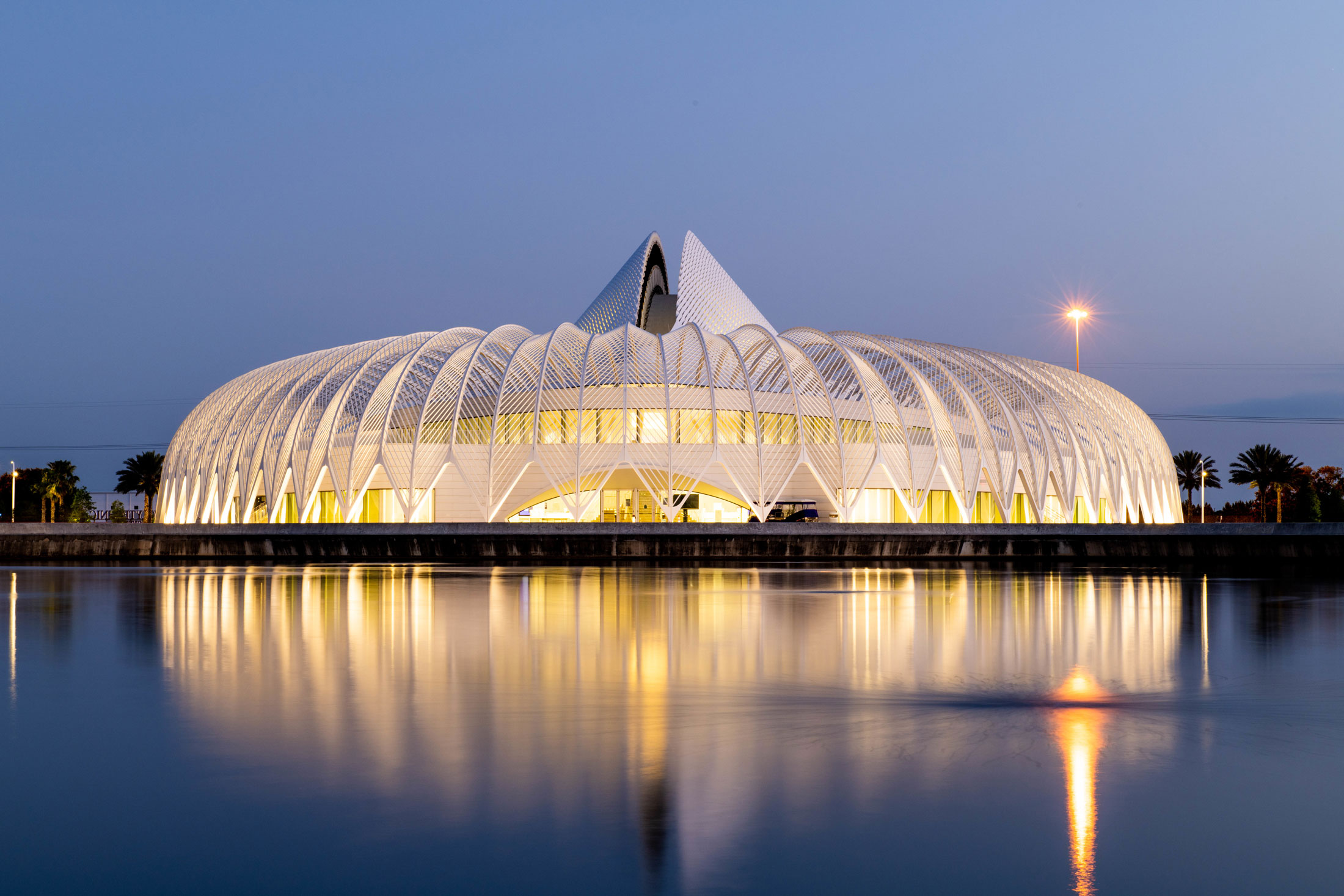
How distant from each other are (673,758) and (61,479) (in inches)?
4206

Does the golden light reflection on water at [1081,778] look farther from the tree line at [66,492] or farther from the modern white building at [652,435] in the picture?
the tree line at [66,492]

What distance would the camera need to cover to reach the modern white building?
49.2 m

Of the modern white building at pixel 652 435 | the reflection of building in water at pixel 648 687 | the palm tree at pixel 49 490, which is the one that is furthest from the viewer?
the palm tree at pixel 49 490

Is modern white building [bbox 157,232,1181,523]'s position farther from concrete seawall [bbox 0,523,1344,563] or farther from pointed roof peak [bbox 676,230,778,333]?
pointed roof peak [bbox 676,230,778,333]

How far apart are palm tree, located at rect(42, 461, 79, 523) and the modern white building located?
165ft

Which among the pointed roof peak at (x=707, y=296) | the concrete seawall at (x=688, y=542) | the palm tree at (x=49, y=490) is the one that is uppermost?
the pointed roof peak at (x=707, y=296)

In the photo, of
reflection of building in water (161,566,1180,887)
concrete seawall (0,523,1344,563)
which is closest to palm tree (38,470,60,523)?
concrete seawall (0,523,1344,563)

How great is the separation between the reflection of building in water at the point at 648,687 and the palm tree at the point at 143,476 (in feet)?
295

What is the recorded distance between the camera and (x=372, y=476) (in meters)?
49.6

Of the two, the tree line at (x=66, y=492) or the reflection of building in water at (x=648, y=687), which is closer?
the reflection of building in water at (x=648, y=687)

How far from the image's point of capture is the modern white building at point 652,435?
49.2 meters

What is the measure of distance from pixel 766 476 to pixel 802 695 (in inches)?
1533

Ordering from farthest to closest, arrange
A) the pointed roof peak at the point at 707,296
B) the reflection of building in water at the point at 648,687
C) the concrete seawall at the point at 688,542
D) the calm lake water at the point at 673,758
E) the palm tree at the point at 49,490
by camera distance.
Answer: the palm tree at the point at 49,490 < the pointed roof peak at the point at 707,296 < the concrete seawall at the point at 688,542 < the reflection of building in water at the point at 648,687 < the calm lake water at the point at 673,758

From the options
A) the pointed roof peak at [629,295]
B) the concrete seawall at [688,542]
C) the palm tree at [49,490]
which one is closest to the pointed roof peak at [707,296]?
the pointed roof peak at [629,295]
